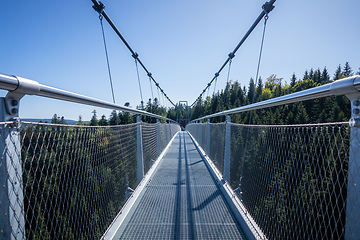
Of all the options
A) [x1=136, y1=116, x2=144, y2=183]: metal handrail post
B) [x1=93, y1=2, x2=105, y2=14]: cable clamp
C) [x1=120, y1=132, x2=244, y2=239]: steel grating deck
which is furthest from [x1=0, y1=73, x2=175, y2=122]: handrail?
[x1=93, y1=2, x2=105, y2=14]: cable clamp

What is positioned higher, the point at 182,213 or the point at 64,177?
the point at 64,177

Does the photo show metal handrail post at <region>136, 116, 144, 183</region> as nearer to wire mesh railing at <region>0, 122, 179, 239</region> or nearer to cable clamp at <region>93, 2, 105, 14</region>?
wire mesh railing at <region>0, 122, 179, 239</region>

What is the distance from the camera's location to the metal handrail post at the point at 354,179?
28.2 inches

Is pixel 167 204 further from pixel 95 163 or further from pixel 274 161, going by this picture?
pixel 274 161

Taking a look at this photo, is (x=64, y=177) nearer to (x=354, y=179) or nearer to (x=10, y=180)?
(x=10, y=180)

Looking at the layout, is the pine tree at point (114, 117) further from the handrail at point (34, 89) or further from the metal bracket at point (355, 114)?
the metal bracket at point (355, 114)

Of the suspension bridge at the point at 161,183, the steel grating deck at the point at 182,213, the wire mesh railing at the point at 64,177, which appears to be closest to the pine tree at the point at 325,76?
the steel grating deck at the point at 182,213

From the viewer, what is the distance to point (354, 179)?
73 centimetres

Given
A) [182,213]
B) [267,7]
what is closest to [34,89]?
[182,213]

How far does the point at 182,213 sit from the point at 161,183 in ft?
2.89

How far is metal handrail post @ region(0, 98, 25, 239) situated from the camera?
0.67m

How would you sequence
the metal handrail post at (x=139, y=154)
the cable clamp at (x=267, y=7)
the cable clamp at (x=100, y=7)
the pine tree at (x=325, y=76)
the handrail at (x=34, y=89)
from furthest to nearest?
1. the pine tree at (x=325, y=76)
2. the cable clamp at (x=100, y=7)
3. the cable clamp at (x=267, y=7)
4. the metal handrail post at (x=139, y=154)
5. the handrail at (x=34, y=89)

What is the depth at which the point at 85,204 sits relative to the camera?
1.39 meters

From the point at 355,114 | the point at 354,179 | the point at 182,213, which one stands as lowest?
the point at 182,213
